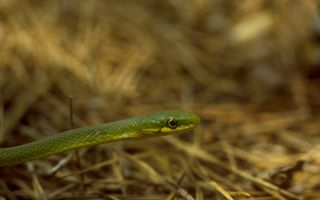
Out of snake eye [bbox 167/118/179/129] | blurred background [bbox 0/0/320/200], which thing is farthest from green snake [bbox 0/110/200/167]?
blurred background [bbox 0/0/320/200]

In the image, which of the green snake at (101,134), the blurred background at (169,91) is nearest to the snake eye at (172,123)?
the green snake at (101,134)

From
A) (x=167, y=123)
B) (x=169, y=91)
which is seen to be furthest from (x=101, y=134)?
(x=169, y=91)

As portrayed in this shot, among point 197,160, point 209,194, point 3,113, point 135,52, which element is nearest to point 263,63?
point 135,52

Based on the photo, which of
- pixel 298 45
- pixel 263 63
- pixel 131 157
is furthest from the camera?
pixel 263 63

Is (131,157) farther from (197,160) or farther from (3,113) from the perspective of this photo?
(3,113)

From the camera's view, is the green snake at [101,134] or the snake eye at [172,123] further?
the snake eye at [172,123]

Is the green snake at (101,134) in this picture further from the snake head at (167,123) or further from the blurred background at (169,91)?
the blurred background at (169,91)

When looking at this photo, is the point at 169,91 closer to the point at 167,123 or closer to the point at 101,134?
the point at 167,123
